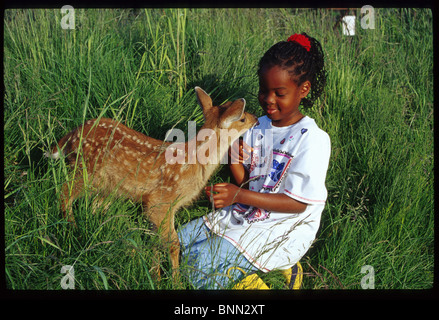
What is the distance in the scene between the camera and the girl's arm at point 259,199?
2346 millimetres

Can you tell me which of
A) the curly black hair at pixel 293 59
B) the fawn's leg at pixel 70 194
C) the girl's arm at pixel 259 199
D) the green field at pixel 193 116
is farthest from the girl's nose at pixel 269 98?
the fawn's leg at pixel 70 194

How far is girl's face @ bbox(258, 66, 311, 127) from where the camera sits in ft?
7.73

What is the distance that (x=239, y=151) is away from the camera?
2721mm

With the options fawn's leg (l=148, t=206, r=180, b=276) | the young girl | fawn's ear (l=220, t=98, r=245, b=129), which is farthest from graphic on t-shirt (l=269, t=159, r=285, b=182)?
fawn's leg (l=148, t=206, r=180, b=276)

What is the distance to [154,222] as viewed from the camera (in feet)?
8.66

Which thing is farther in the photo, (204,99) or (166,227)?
(204,99)

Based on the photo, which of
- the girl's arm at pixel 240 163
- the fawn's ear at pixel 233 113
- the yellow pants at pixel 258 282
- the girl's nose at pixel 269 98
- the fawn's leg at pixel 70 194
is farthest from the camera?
the girl's arm at pixel 240 163

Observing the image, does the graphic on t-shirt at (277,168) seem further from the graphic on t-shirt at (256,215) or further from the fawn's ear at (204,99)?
the fawn's ear at (204,99)

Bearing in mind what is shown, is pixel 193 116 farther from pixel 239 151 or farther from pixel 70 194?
pixel 70 194

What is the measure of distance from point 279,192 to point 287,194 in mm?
66

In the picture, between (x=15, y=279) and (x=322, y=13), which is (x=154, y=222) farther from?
(x=322, y=13)

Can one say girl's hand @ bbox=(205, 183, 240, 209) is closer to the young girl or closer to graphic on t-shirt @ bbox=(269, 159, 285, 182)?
the young girl

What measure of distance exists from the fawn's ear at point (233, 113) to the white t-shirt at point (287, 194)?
0.70 feet

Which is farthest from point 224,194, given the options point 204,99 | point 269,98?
point 204,99
